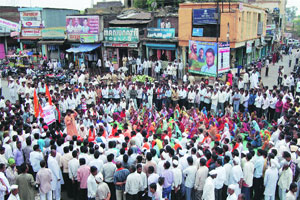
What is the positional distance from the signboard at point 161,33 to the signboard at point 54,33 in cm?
851

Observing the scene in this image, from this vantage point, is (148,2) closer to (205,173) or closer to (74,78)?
(74,78)

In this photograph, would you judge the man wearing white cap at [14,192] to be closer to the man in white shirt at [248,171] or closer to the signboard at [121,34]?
the man in white shirt at [248,171]

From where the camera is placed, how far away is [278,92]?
513 inches

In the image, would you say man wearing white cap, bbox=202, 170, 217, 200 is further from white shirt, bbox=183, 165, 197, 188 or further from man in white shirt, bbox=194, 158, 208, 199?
white shirt, bbox=183, 165, 197, 188

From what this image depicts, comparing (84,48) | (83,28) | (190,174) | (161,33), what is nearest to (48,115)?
(190,174)

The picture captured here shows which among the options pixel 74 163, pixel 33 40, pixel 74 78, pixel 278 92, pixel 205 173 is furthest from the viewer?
pixel 33 40

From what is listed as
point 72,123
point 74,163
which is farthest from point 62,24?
point 74,163

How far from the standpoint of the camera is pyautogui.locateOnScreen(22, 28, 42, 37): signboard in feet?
91.8

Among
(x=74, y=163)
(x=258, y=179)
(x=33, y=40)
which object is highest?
(x=33, y=40)

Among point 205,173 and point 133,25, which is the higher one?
point 133,25

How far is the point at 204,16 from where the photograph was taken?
20688mm

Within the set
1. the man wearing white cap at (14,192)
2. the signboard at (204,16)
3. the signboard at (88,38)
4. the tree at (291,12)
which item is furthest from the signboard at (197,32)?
the tree at (291,12)

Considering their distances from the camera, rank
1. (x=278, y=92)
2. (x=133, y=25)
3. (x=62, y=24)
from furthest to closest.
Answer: (x=62, y=24)
(x=133, y=25)
(x=278, y=92)

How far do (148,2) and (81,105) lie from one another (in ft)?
85.7
